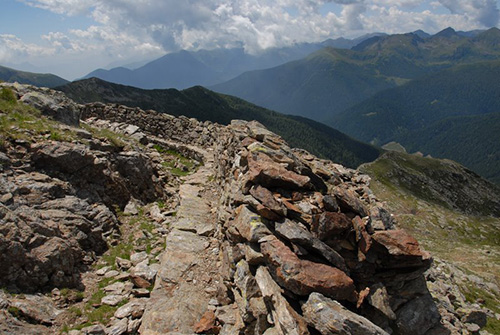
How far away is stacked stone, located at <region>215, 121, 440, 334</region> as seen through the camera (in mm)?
8789

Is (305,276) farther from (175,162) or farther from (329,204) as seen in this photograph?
(175,162)

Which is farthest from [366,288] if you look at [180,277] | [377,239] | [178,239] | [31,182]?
[31,182]

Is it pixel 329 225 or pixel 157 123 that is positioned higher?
pixel 157 123

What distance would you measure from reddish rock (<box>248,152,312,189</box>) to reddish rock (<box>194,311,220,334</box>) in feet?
18.6

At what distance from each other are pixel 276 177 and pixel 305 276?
434cm

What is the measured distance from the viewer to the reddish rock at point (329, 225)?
1053cm

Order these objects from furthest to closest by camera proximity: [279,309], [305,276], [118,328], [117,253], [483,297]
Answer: [483,297] < [117,253] < [118,328] < [305,276] < [279,309]

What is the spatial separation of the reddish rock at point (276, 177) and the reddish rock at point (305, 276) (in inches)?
121

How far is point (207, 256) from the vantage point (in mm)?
13805

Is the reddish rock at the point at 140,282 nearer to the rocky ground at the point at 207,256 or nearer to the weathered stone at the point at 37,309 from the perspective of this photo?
the rocky ground at the point at 207,256

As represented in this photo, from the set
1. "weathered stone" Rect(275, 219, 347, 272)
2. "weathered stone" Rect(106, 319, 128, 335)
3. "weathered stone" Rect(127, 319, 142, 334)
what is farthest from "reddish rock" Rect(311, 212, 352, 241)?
"weathered stone" Rect(106, 319, 128, 335)

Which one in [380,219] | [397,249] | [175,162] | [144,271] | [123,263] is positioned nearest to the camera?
[397,249]

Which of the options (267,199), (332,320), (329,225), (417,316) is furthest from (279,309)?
(417,316)

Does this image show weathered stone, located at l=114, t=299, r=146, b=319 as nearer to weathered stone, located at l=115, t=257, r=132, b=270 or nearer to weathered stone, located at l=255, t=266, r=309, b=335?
weathered stone, located at l=115, t=257, r=132, b=270
